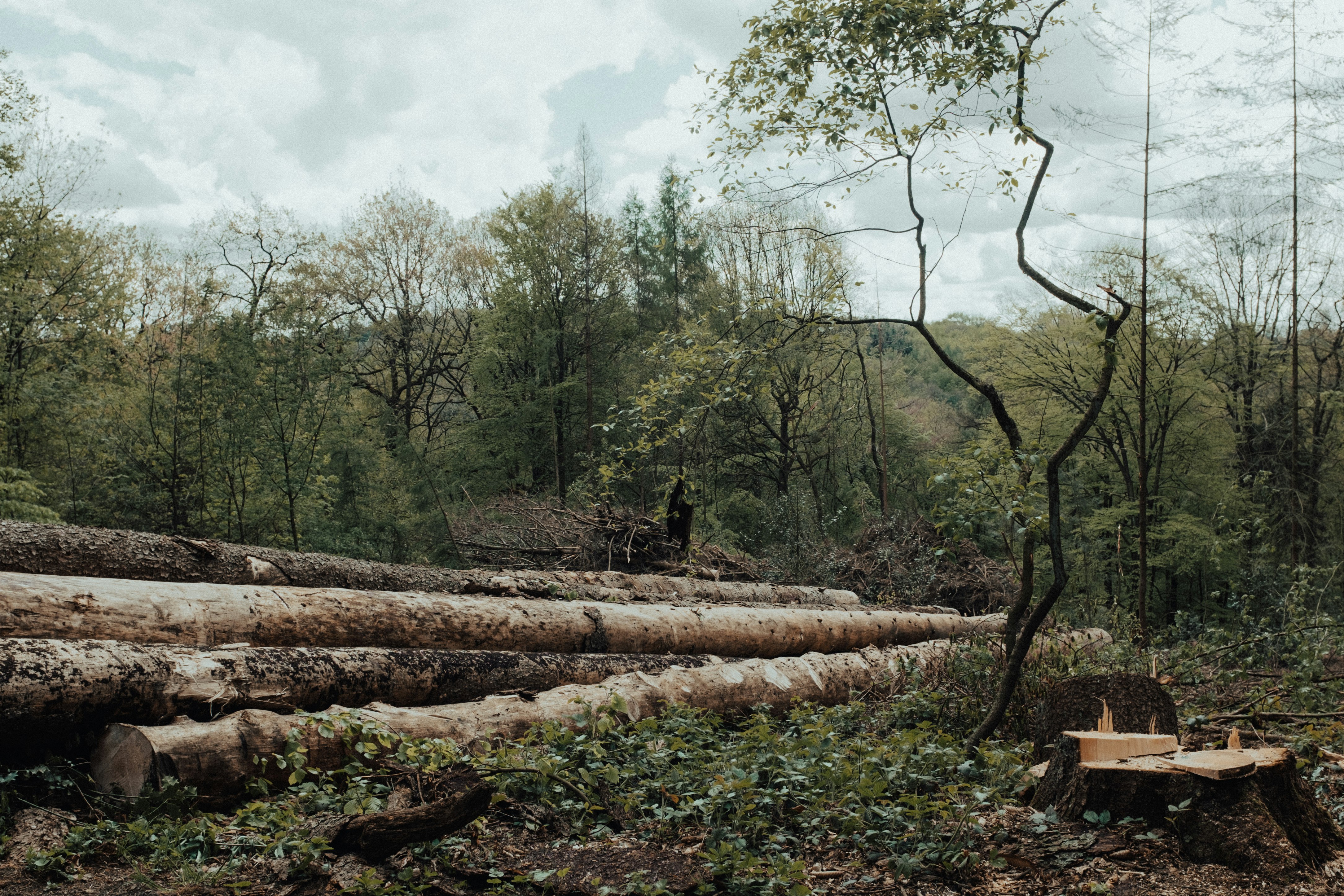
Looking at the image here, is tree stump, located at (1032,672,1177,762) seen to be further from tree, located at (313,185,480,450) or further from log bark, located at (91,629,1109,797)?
tree, located at (313,185,480,450)

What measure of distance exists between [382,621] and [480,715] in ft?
4.45

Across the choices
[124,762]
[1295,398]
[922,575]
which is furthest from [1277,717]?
[1295,398]

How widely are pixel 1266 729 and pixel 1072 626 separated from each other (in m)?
4.04

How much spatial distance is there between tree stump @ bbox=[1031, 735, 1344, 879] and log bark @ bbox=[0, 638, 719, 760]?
3.44 meters

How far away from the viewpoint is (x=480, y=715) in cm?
466

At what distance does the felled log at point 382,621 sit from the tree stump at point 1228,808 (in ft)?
8.77

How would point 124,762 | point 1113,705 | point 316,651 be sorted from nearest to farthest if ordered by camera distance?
point 124,762 → point 1113,705 → point 316,651

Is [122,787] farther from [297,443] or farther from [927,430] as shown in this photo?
[927,430]

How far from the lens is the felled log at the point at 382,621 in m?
4.49

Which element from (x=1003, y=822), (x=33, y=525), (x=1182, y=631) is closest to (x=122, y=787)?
(x=33, y=525)

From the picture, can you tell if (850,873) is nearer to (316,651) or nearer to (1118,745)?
(1118,745)

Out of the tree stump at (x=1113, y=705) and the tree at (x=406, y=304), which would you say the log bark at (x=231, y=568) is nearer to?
the tree stump at (x=1113, y=705)

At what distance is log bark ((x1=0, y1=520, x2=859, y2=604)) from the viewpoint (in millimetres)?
5445

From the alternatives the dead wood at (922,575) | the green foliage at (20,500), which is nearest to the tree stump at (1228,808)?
the dead wood at (922,575)
